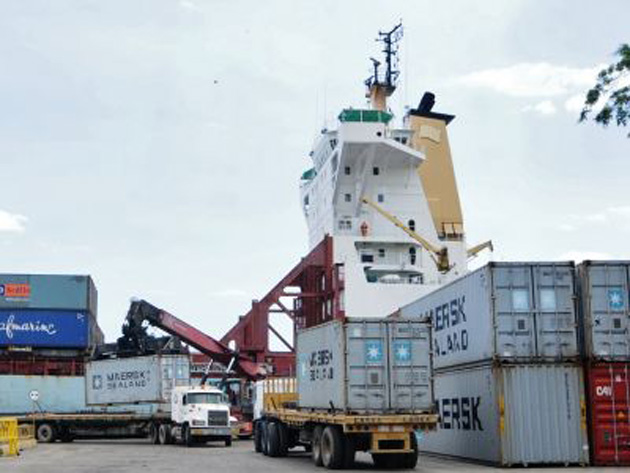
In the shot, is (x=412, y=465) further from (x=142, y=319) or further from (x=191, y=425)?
(x=142, y=319)

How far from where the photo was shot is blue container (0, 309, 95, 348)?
4603 cm

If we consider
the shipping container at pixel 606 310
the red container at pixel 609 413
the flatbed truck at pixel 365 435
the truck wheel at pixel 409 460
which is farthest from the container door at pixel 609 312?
the truck wheel at pixel 409 460

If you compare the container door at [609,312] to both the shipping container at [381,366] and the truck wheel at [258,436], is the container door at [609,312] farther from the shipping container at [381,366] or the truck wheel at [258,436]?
the truck wheel at [258,436]

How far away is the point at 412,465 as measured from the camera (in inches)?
797

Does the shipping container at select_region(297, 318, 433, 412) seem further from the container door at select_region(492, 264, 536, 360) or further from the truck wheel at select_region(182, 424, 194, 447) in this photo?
the truck wheel at select_region(182, 424, 194, 447)

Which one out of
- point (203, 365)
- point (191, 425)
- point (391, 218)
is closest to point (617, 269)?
point (191, 425)

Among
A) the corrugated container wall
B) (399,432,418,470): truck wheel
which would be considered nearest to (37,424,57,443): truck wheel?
the corrugated container wall

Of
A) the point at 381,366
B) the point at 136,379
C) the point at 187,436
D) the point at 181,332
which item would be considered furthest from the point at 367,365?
the point at 181,332

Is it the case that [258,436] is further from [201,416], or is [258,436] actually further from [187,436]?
[187,436]

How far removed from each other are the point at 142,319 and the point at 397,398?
70.8 ft

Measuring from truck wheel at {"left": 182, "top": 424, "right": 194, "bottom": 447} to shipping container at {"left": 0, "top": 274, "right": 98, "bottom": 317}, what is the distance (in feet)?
56.4

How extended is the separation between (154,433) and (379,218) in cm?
2061

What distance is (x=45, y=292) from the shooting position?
157 ft

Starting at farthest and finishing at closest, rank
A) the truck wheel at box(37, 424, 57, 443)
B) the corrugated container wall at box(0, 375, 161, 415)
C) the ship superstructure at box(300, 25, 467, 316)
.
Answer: the ship superstructure at box(300, 25, 467, 316) < the corrugated container wall at box(0, 375, 161, 415) < the truck wheel at box(37, 424, 57, 443)
